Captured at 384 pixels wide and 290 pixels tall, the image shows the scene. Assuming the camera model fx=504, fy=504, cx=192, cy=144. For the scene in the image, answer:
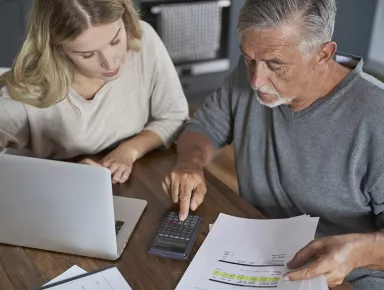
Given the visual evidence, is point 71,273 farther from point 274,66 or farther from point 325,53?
point 325,53

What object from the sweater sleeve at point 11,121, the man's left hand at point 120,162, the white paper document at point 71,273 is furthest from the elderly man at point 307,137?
the sweater sleeve at point 11,121

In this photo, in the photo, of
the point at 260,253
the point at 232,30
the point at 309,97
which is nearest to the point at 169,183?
the point at 260,253

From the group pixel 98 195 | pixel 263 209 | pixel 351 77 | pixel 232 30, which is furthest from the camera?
pixel 232 30

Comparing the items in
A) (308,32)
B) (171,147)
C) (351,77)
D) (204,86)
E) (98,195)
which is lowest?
(204,86)

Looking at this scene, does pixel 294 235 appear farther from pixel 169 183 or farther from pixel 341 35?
pixel 341 35

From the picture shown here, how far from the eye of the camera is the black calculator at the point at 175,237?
41.6 inches

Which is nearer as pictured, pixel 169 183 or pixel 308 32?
pixel 308 32

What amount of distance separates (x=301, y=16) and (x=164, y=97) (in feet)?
1.95

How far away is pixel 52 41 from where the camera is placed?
133 cm

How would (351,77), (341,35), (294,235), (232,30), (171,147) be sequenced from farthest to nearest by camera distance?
(341,35) → (232,30) → (171,147) → (351,77) → (294,235)

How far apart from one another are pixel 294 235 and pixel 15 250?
0.60m

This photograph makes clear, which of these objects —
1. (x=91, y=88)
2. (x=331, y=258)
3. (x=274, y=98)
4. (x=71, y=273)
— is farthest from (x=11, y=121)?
(x=331, y=258)

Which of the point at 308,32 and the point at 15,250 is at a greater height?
the point at 308,32

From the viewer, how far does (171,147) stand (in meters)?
1.53
